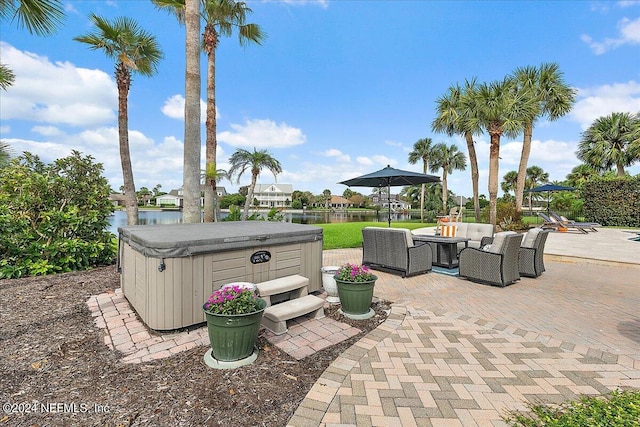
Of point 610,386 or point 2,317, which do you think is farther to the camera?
point 2,317

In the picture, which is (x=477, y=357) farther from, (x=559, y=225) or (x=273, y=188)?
(x=273, y=188)

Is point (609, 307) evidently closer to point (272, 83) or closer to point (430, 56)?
point (430, 56)

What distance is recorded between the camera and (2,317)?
3.32 metres

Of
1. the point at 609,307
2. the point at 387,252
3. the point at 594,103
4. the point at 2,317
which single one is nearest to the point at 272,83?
the point at 387,252

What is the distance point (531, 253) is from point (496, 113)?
423 inches

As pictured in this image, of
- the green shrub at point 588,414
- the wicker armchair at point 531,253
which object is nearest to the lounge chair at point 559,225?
the wicker armchair at point 531,253

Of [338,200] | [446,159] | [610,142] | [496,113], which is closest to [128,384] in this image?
[496,113]

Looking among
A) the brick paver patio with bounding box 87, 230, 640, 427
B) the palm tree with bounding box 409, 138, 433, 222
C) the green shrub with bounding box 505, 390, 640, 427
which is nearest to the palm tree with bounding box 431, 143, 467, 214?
the palm tree with bounding box 409, 138, 433, 222

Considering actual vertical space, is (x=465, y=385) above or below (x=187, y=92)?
below

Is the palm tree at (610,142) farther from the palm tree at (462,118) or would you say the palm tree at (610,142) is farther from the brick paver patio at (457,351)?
the brick paver patio at (457,351)

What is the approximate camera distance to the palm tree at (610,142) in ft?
65.7

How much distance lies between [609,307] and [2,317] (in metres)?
7.90

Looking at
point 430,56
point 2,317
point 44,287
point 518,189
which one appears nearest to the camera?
point 2,317

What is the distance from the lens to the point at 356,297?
3.42m
